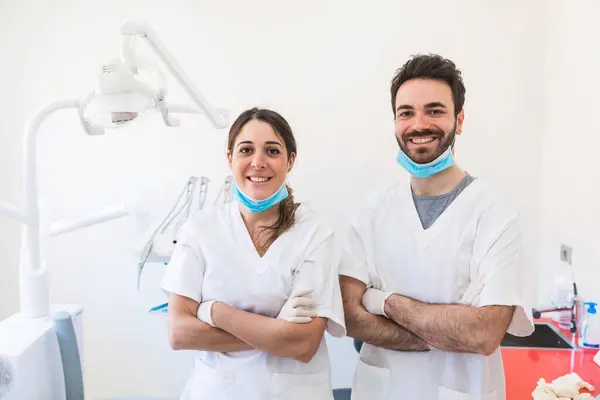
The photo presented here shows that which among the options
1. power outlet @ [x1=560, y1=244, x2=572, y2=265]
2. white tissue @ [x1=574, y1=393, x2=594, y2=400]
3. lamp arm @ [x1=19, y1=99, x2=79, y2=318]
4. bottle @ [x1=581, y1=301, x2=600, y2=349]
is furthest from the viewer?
power outlet @ [x1=560, y1=244, x2=572, y2=265]

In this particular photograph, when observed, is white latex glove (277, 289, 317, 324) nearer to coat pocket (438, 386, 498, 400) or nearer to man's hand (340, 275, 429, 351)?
man's hand (340, 275, 429, 351)

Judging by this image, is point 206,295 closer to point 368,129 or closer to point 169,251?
point 169,251

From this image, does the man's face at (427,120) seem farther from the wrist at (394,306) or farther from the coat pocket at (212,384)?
the coat pocket at (212,384)

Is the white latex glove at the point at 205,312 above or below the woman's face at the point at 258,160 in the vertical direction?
below

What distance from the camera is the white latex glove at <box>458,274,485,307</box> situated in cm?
125

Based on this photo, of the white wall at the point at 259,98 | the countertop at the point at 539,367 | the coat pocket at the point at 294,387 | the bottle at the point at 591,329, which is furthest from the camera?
the white wall at the point at 259,98

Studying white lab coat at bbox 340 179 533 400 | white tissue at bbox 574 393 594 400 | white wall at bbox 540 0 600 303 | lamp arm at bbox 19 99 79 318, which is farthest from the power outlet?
lamp arm at bbox 19 99 79 318

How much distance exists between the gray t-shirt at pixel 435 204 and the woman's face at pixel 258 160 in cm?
36

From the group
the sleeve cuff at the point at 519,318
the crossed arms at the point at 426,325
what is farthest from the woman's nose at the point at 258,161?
the sleeve cuff at the point at 519,318

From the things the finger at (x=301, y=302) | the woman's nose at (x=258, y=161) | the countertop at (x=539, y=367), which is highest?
the woman's nose at (x=258, y=161)

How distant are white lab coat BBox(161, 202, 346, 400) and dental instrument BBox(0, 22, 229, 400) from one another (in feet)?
1.16

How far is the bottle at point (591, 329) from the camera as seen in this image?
192 cm

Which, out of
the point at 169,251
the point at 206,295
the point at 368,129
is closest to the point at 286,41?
the point at 368,129

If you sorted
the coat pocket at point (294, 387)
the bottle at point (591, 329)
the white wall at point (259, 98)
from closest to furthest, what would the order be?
the coat pocket at point (294, 387) < the bottle at point (591, 329) < the white wall at point (259, 98)
